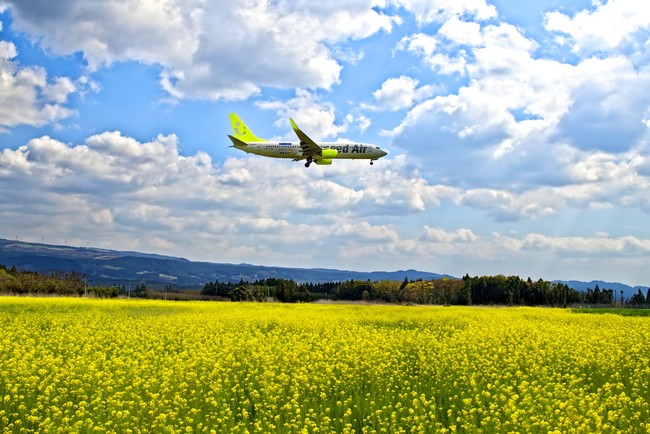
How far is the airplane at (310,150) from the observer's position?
4171cm

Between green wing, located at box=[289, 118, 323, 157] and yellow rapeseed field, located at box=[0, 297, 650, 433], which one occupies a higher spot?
green wing, located at box=[289, 118, 323, 157]

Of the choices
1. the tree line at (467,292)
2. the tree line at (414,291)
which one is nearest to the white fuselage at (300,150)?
the tree line at (414,291)

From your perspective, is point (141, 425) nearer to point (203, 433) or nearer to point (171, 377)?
point (203, 433)

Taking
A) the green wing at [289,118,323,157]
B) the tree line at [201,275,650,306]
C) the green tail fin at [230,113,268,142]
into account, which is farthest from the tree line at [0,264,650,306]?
the green wing at [289,118,323,157]

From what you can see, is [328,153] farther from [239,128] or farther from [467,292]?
[467,292]

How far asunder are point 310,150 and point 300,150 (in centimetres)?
263

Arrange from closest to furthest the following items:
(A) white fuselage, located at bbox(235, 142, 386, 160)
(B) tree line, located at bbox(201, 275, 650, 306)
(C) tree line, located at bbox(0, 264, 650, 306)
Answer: (A) white fuselage, located at bbox(235, 142, 386, 160) → (C) tree line, located at bbox(0, 264, 650, 306) → (B) tree line, located at bbox(201, 275, 650, 306)

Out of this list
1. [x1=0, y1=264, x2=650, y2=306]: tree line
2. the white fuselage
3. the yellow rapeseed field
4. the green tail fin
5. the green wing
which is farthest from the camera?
[x1=0, y1=264, x2=650, y2=306]: tree line

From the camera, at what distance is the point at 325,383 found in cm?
1284

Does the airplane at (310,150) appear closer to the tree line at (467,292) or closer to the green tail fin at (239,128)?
the green tail fin at (239,128)

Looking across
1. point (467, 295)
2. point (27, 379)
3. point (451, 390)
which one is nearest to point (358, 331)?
point (451, 390)

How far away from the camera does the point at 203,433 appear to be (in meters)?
9.60

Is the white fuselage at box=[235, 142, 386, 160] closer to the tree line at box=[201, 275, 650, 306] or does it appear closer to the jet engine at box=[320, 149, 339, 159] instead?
the jet engine at box=[320, 149, 339, 159]

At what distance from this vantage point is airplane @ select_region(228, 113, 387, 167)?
41.7 meters
